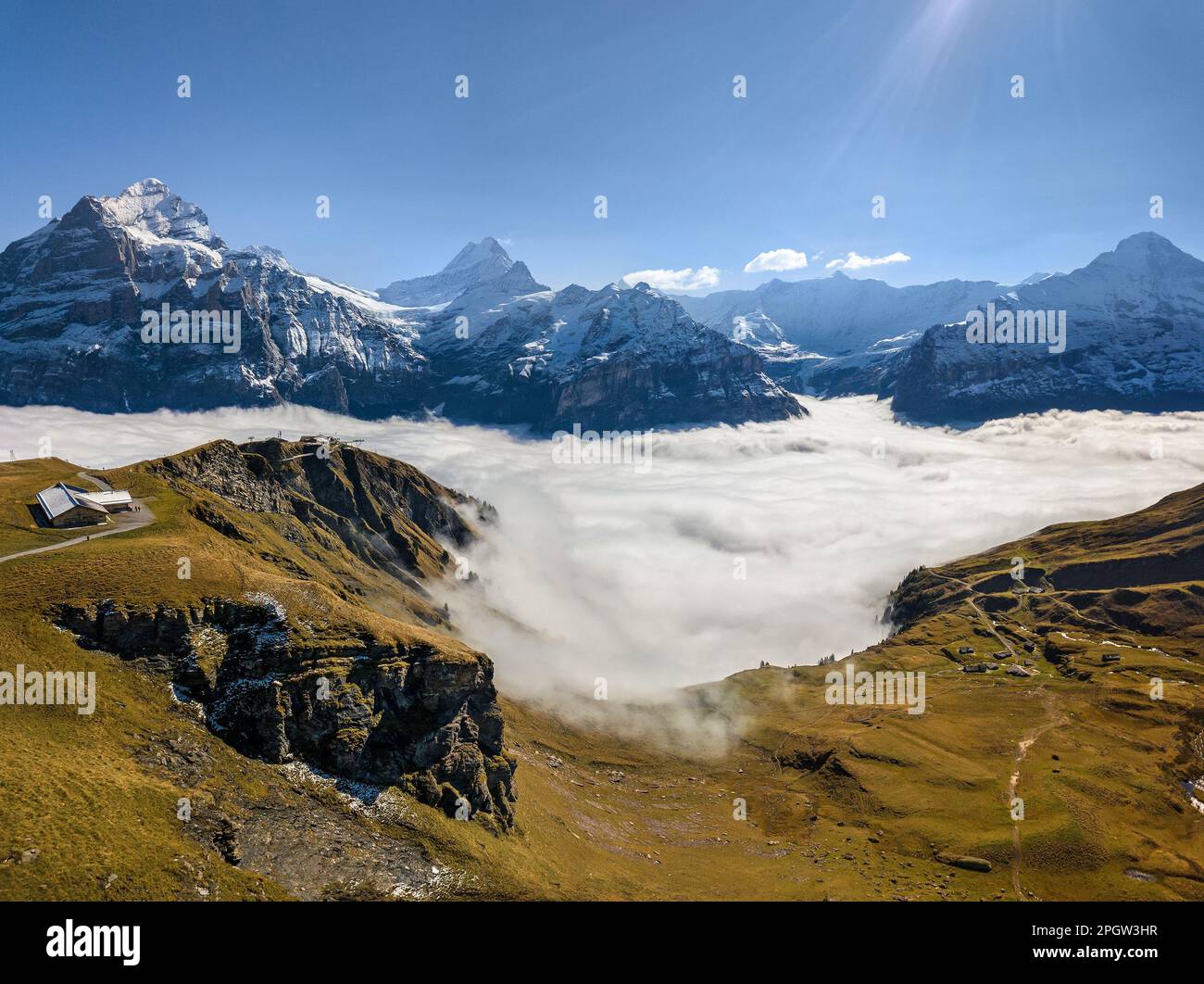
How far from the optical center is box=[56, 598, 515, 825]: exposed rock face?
223 feet

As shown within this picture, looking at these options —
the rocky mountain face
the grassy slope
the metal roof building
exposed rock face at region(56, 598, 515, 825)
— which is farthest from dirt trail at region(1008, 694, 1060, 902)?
the metal roof building

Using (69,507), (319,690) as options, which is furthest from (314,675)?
(69,507)

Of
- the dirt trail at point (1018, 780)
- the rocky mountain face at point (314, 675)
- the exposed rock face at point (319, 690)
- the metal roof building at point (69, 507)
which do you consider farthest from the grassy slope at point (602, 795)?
the metal roof building at point (69, 507)

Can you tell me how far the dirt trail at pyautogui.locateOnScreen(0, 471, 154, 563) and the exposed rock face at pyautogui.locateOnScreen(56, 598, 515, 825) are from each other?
55.7ft

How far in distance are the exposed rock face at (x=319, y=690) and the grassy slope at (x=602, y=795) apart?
2.65m

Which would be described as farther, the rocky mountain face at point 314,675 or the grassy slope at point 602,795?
the rocky mountain face at point 314,675

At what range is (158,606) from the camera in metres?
69.9

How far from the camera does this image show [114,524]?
90062 mm

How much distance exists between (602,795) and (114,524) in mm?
120795

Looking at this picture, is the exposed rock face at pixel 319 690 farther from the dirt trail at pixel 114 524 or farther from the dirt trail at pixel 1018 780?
the dirt trail at pixel 1018 780

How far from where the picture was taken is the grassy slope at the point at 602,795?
4981 cm

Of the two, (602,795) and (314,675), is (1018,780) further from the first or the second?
(314,675)
